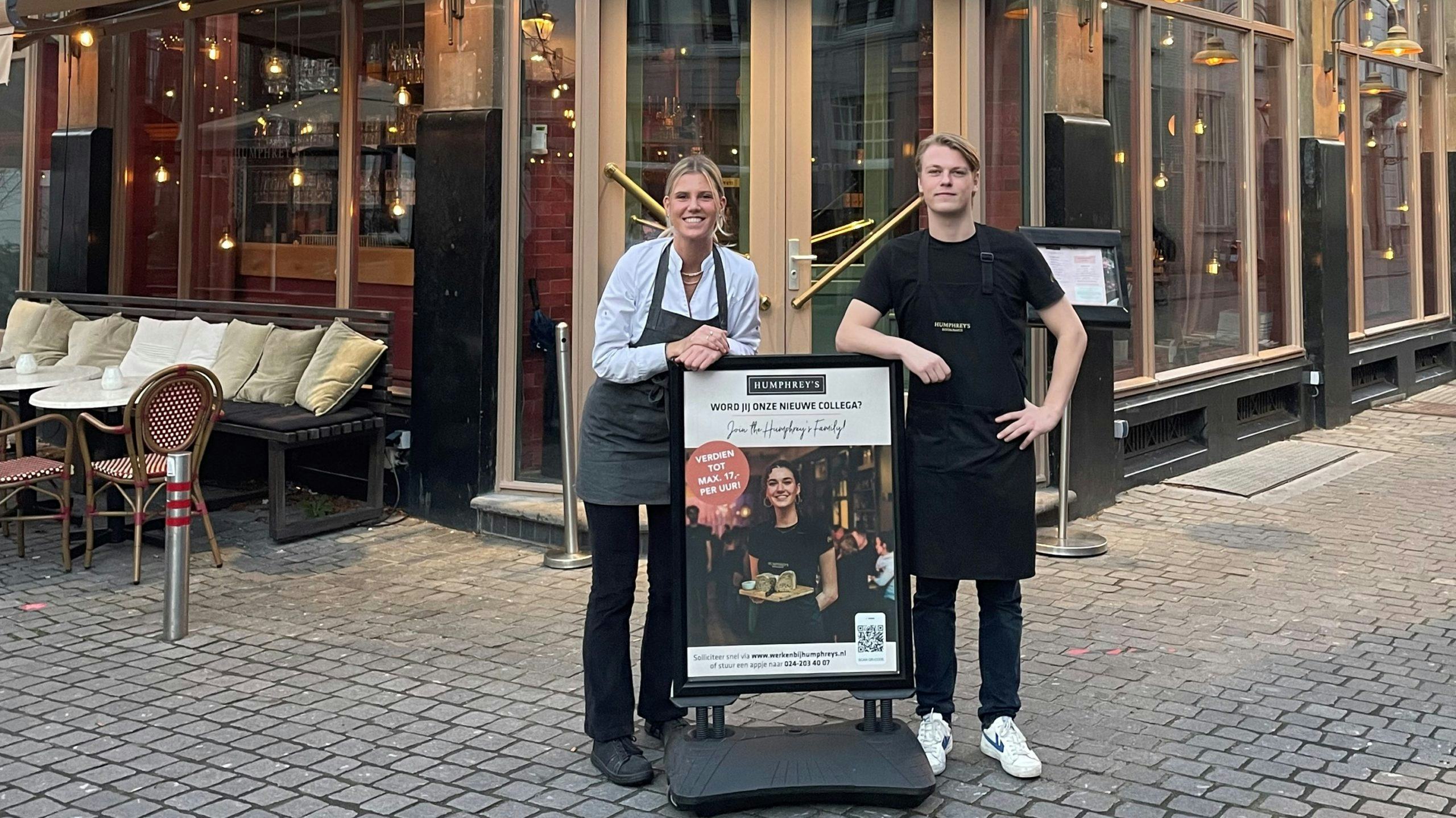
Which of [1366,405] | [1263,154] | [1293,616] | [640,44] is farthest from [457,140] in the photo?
[1366,405]

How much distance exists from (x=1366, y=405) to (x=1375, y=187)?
8.00 ft

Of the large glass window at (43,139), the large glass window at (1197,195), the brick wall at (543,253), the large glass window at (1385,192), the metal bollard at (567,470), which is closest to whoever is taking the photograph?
the metal bollard at (567,470)

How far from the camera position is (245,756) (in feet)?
15.4

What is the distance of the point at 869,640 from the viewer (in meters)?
4.44

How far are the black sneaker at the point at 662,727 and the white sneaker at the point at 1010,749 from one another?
0.81 m

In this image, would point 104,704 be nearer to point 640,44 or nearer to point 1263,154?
point 640,44

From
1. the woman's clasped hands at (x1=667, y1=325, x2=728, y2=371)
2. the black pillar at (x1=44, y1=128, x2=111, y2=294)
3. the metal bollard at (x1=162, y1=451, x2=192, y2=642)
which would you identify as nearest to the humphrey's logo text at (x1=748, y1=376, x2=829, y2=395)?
the woman's clasped hands at (x1=667, y1=325, x2=728, y2=371)

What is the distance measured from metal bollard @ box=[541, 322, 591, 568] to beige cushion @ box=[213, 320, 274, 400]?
2261 mm

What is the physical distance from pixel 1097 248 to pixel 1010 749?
3541 mm

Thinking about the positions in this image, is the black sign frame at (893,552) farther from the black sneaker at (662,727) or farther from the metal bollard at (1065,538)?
the metal bollard at (1065,538)

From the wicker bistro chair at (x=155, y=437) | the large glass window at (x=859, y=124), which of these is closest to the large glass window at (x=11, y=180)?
the wicker bistro chair at (x=155, y=437)

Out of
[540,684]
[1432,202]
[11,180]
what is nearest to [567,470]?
[540,684]

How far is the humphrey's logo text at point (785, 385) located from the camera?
171 inches

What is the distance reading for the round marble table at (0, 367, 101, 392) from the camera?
7930mm
